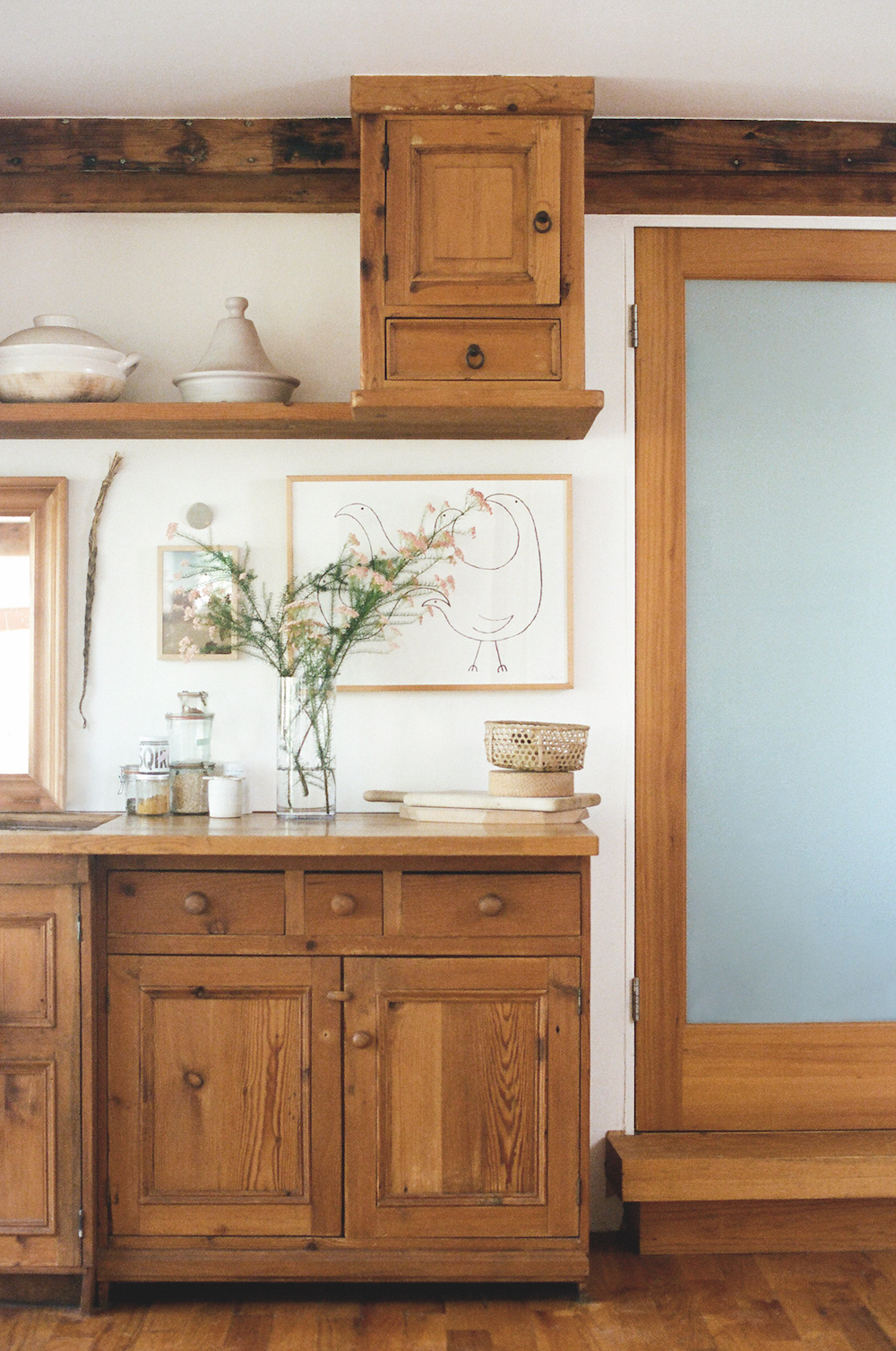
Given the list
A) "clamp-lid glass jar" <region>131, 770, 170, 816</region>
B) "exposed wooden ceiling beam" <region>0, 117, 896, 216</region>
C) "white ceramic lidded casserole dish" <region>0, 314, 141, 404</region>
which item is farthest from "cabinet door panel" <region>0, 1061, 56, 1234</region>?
"exposed wooden ceiling beam" <region>0, 117, 896, 216</region>

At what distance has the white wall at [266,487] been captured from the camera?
2732 mm

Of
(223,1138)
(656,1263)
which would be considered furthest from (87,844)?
(656,1263)

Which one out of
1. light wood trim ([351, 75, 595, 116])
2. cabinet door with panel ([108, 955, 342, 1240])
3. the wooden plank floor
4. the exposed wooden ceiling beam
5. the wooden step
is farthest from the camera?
the exposed wooden ceiling beam

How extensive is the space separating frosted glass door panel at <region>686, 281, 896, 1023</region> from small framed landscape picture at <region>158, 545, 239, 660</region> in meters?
1.21

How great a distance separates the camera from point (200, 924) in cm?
228

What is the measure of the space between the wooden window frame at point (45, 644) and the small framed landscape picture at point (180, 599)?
24 centimetres

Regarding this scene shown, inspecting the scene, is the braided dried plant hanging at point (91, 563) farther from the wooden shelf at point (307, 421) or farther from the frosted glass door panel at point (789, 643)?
the frosted glass door panel at point (789, 643)

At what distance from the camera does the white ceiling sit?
2.19 m

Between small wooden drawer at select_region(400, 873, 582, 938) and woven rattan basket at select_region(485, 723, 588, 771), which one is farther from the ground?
woven rattan basket at select_region(485, 723, 588, 771)

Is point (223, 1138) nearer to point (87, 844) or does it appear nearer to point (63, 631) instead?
point (87, 844)

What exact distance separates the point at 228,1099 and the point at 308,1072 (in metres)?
0.18

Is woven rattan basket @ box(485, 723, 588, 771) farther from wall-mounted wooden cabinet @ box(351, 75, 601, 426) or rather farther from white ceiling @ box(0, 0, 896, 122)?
white ceiling @ box(0, 0, 896, 122)

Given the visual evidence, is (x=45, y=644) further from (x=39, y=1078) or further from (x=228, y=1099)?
(x=228, y=1099)

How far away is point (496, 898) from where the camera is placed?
2266 millimetres
